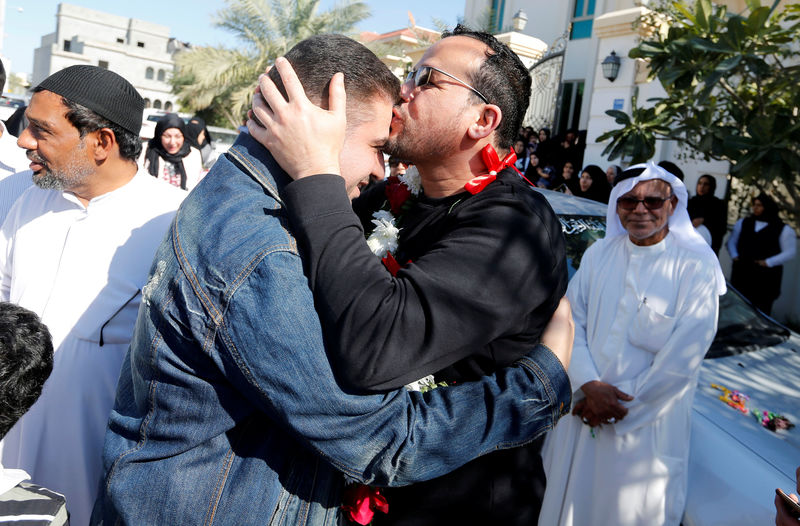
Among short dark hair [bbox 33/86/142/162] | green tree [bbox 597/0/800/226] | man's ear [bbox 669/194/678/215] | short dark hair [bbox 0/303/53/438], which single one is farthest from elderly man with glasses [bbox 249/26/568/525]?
green tree [bbox 597/0/800/226]

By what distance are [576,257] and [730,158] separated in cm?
357

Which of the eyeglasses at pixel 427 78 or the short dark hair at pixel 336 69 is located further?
the eyeglasses at pixel 427 78

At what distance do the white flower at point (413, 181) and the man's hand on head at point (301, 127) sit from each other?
796 millimetres

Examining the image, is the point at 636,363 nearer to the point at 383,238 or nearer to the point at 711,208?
the point at 383,238

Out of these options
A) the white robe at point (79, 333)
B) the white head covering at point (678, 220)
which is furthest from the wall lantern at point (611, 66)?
the white robe at point (79, 333)

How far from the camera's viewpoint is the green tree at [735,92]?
5.70 m

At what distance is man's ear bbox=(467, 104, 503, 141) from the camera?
6.14 ft

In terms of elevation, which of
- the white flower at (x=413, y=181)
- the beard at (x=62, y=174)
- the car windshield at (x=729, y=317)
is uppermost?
the white flower at (x=413, y=181)

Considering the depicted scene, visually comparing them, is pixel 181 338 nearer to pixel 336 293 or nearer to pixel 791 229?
pixel 336 293

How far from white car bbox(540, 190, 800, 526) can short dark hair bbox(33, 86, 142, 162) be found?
100 inches

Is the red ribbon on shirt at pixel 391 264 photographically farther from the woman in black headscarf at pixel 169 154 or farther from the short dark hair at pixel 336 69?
the woman in black headscarf at pixel 169 154

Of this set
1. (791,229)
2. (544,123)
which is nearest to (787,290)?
(791,229)

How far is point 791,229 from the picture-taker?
7566 millimetres

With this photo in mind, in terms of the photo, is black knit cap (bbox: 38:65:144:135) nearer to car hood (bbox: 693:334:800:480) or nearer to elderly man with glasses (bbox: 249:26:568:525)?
elderly man with glasses (bbox: 249:26:568:525)
